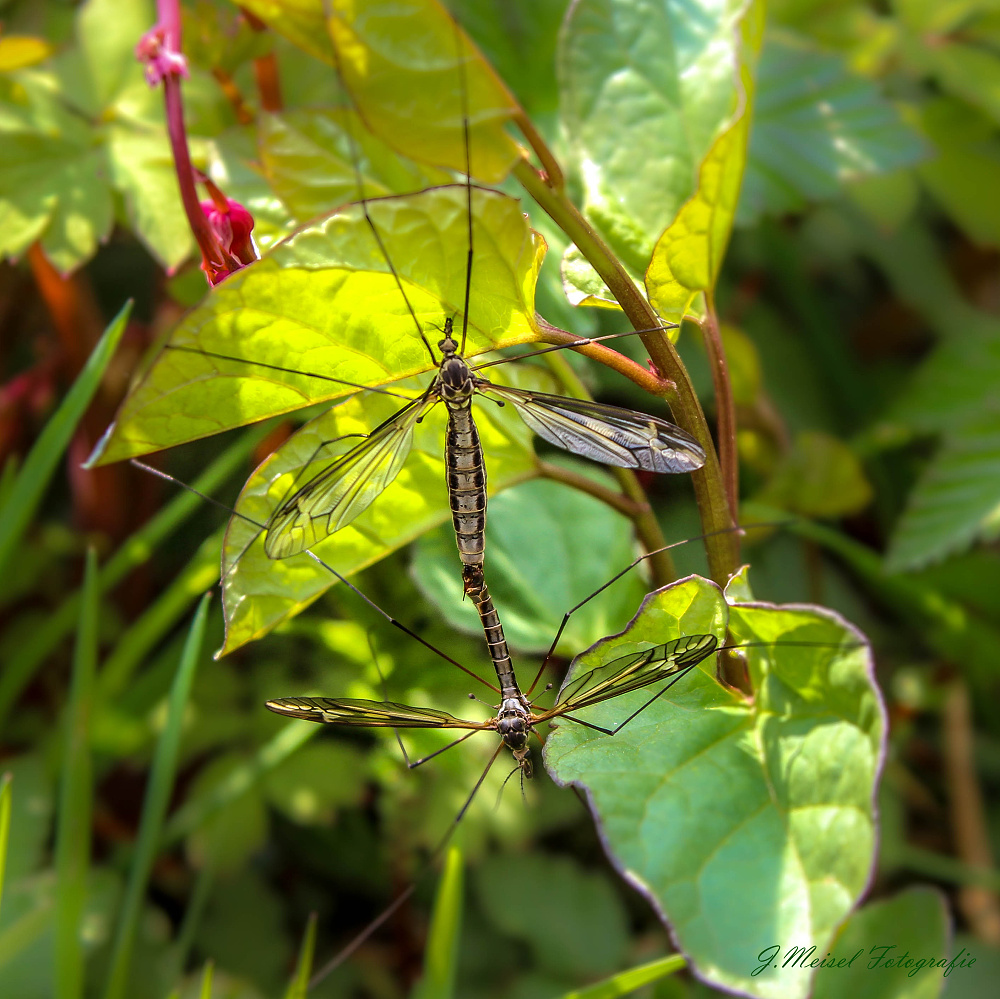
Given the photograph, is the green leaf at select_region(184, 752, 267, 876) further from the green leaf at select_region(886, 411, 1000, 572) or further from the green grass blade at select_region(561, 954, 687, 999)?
the green leaf at select_region(886, 411, 1000, 572)

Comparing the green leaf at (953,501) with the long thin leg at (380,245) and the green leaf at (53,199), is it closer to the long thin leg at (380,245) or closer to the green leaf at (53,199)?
the long thin leg at (380,245)

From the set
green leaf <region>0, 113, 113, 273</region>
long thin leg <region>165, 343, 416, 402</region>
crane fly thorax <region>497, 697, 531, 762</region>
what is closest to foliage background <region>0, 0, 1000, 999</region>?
green leaf <region>0, 113, 113, 273</region>

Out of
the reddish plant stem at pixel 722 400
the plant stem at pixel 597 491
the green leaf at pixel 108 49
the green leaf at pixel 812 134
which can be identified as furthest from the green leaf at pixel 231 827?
the green leaf at pixel 812 134

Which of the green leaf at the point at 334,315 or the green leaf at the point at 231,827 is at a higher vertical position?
the green leaf at the point at 334,315

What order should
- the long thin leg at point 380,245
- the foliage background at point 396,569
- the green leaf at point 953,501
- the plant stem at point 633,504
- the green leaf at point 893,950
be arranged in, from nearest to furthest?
the long thin leg at point 380,245
the plant stem at point 633,504
the green leaf at point 893,950
the foliage background at point 396,569
the green leaf at point 953,501

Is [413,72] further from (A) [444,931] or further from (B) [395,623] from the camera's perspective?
(A) [444,931]

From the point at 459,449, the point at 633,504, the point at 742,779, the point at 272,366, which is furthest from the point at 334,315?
the point at 742,779
